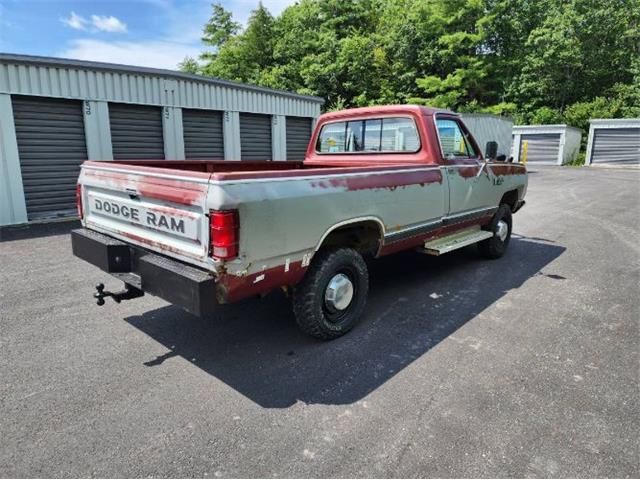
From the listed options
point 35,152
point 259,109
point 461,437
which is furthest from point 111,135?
point 461,437

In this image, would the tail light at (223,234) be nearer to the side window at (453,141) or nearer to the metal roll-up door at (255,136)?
the side window at (453,141)

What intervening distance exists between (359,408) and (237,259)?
1311 mm

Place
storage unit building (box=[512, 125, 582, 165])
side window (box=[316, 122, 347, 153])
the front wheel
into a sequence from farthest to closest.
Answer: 1. storage unit building (box=[512, 125, 582, 165])
2. side window (box=[316, 122, 347, 153])
3. the front wheel

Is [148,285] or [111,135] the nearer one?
[148,285]

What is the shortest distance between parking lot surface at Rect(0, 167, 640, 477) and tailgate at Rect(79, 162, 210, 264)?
100 centimetres

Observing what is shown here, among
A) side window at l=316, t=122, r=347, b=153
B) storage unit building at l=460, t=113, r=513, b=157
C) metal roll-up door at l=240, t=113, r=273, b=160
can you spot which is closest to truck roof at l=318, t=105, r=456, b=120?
side window at l=316, t=122, r=347, b=153

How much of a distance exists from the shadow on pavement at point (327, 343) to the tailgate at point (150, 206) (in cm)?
99

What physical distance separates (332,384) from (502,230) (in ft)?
14.9

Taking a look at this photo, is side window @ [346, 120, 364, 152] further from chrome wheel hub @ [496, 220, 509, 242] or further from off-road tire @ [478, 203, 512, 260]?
chrome wheel hub @ [496, 220, 509, 242]

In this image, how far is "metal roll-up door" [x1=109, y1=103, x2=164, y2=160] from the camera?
10.5 m

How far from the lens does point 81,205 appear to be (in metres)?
4.16

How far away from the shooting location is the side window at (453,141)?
16.8 ft

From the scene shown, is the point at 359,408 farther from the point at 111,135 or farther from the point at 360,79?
the point at 360,79

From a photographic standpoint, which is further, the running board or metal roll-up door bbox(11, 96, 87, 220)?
metal roll-up door bbox(11, 96, 87, 220)
